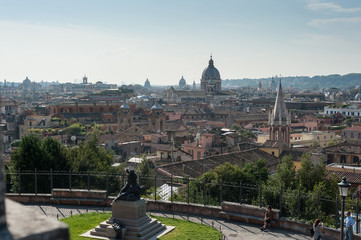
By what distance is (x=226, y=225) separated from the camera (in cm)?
1190

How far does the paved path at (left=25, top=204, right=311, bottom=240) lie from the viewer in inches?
431

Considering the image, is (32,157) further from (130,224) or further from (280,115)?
(280,115)

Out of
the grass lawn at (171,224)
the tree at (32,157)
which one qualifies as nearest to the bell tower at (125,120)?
the tree at (32,157)

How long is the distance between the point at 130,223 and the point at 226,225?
2.85m

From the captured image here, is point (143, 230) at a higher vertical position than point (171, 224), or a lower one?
higher

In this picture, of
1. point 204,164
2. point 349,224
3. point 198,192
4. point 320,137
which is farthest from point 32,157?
point 320,137

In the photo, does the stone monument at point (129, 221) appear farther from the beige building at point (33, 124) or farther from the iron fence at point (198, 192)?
the beige building at point (33, 124)

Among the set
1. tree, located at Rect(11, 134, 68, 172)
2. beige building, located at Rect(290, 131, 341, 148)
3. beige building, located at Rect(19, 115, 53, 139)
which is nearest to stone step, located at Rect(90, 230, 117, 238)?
tree, located at Rect(11, 134, 68, 172)

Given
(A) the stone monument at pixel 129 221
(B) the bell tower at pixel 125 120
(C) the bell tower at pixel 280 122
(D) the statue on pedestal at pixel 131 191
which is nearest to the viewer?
(A) the stone monument at pixel 129 221

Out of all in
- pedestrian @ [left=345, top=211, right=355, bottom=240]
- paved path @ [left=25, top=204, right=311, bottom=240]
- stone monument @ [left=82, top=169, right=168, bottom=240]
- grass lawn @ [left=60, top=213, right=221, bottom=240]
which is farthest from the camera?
paved path @ [left=25, top=204, right=311, bottom=240]

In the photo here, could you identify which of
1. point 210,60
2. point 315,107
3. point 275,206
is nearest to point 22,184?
point 275,206

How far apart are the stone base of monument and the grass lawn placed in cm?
35

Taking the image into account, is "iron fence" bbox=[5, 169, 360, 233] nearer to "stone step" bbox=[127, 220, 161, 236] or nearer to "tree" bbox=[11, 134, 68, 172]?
"tree" bbox=[11, 134, 68, 172]

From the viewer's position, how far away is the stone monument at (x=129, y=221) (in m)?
→ 10.3
